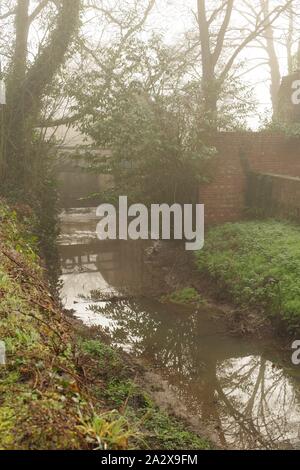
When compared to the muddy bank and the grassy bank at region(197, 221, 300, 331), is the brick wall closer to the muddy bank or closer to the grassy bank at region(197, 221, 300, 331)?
the grassy bank at region(197, 221, 300, 331)

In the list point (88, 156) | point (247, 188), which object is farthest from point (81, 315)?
point (247, 188)

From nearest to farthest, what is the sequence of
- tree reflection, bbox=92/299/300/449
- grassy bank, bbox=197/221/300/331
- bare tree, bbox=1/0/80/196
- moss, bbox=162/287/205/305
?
tree reflection, bbox=92/299/300/449 < grassy bank, bbox=197/221/300/331 < moss, bbox=162/287/205/305 < bare tree, bbox=1/0/80/196

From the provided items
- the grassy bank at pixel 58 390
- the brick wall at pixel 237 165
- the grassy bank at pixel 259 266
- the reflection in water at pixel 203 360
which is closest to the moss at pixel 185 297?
the reflection in water at pixel 203 360

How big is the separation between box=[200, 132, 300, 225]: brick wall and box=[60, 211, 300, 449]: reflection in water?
9.94 ft

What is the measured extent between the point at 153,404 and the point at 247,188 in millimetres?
9940

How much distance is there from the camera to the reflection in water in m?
6.11

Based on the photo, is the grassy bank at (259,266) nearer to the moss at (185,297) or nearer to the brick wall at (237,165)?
the moss at (185,297)

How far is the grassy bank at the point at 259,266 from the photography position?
8.49 metres

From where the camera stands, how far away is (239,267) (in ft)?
33.7

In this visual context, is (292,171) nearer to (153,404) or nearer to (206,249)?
(206,249)

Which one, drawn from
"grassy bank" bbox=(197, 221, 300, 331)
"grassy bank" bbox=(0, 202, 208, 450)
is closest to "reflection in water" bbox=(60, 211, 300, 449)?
"grassy bank" bbox=(197, 221, 300, 331)

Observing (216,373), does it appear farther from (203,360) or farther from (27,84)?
(27,84)

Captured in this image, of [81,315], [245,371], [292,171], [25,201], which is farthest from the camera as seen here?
[292,171]

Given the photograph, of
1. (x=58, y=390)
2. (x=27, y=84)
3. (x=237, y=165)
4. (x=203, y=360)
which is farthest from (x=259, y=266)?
(x=27, y=84)
